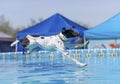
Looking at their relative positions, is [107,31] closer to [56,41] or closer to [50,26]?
[50,26]

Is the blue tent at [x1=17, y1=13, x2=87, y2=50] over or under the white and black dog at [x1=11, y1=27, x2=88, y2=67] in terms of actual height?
over

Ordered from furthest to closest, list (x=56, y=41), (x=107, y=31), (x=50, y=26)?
(x=50, y=26), (x=107, y=31), (x=56, y=41)

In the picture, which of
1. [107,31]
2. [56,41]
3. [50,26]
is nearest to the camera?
[56,41]

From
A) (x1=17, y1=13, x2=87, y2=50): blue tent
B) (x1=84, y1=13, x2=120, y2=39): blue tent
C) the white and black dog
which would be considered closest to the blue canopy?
(x1=17, y1=13, x2=87, y2=50): blue tent


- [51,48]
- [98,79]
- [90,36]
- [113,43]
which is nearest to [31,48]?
[51,48]

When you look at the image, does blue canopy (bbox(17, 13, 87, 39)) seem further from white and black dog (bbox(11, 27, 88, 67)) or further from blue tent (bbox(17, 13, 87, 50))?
white and black dog (bbox(11, 27, 88, 67))

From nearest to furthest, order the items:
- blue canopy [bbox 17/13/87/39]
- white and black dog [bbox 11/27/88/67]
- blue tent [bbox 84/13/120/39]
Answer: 1. white and black dog [bbox 11/27/88/67]
2. blue tent [bbox 84/13/120/39]
3. blue canopy [bbox 17/13/87/39]

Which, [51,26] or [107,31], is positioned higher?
[51,26]

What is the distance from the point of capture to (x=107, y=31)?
481 inches

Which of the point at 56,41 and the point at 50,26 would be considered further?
the point at 50,26

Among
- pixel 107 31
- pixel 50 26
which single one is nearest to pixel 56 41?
pixel 107 31

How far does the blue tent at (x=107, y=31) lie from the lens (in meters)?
12.1

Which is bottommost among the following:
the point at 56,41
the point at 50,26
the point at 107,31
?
the point at 56,41

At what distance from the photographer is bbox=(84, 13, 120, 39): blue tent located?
1209cm
